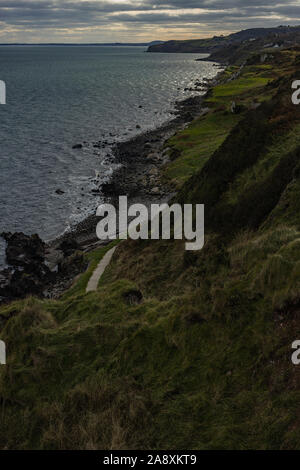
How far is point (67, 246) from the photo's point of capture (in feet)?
145

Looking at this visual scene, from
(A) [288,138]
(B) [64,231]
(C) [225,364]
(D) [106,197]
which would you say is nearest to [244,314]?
(C) [225,364]

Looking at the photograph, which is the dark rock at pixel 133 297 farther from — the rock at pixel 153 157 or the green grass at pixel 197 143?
the rock at pixel 153 157

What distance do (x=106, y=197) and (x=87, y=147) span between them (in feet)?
105

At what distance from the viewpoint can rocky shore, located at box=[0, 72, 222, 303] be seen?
37.2 m

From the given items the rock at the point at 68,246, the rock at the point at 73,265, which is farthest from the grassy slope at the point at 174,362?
the rock at the point at 68,246

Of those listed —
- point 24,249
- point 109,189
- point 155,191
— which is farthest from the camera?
point 109,189

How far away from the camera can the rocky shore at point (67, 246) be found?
122 feet

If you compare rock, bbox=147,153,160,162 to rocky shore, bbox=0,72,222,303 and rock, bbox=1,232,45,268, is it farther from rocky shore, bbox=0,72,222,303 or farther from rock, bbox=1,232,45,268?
rock, bbox=1,232,45,268

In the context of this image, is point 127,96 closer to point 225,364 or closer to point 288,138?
point 288,138

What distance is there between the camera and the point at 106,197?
60281 millimetres

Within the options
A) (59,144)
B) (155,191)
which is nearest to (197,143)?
(155,191)

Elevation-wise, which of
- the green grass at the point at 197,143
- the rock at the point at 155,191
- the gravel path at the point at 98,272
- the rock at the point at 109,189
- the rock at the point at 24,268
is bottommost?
the rock at the point at 24,268

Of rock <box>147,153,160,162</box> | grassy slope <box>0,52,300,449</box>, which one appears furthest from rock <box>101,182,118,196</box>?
grassy slope <box>0,52,300,449</box>

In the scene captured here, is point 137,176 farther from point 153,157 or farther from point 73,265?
point 73,265
